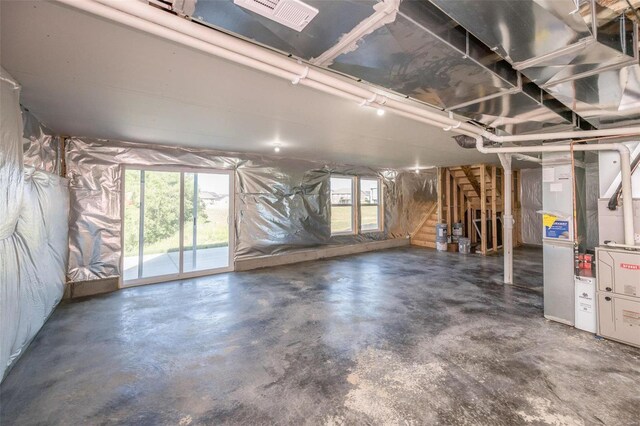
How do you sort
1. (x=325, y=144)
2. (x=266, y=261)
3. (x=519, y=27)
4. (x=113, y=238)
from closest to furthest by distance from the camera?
(x=519, y=27) → (x=113, y=238) → (x=325, y=144) → (x=266, y=261)

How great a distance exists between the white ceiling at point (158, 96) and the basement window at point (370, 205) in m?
2.65

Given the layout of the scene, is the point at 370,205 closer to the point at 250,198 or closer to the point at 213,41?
the point at 250,198

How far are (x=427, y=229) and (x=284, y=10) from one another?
23.6 ft

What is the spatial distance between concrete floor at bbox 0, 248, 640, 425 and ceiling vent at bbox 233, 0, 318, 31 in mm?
2013

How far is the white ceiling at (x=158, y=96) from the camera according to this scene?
1444 mm

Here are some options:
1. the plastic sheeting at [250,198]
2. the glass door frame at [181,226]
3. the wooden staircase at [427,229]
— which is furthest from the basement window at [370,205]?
the glass door frame at [181,226]

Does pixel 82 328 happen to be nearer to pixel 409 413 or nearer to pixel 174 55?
pixel 174 55

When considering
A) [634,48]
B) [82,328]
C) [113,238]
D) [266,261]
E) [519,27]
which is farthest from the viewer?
[266,261]

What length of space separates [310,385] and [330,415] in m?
0.30

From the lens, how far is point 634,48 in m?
1.33

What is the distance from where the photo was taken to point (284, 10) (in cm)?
103

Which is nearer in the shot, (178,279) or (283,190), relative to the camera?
(178,279)

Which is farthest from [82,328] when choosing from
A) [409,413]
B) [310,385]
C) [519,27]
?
[519,27]

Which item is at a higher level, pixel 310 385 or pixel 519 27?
pixel 519 27
